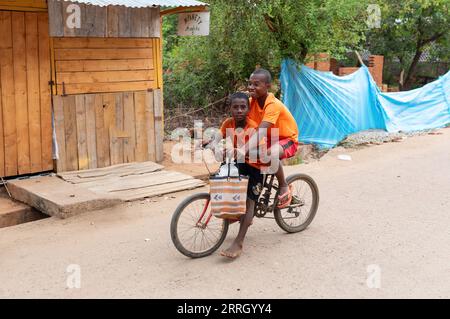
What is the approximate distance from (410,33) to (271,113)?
16.1 metres

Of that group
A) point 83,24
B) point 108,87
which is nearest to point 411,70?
point 108,87

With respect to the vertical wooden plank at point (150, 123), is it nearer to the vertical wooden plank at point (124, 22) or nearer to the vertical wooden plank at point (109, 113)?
the vertical wooden plank at point (109, 113)

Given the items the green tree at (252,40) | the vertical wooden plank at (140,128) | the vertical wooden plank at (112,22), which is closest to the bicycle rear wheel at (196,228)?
the vertical wooden plank at (140,128)

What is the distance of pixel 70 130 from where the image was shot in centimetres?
796

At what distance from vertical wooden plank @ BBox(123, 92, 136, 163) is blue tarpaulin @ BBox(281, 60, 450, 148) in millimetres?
3709

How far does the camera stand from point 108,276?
15.1 ft

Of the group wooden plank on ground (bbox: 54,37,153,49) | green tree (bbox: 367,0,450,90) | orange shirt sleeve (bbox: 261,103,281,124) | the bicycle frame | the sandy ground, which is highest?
green tree (bbox: 367,0,450,90)

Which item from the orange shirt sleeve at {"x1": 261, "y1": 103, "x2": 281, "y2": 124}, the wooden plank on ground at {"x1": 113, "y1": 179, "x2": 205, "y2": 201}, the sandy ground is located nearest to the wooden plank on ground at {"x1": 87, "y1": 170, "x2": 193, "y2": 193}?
the wooden plank on ground at {"x1": 113, "y1": 179, "x2": 205, "y2": 201}

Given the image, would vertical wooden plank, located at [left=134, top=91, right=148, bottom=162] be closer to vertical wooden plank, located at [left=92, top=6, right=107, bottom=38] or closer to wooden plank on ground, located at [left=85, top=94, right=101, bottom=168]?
wooden plank on ground, located at [left=85, top=94, right=101, bottom=168]

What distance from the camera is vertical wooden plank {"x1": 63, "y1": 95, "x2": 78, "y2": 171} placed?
7895mm

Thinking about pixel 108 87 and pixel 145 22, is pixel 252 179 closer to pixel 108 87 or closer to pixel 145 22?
pixel 108 87

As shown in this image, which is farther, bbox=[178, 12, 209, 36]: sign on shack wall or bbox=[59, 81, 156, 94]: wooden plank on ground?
bbox=[178, 12, 209, 36]: sign on shack wall

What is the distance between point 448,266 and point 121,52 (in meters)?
5.63
